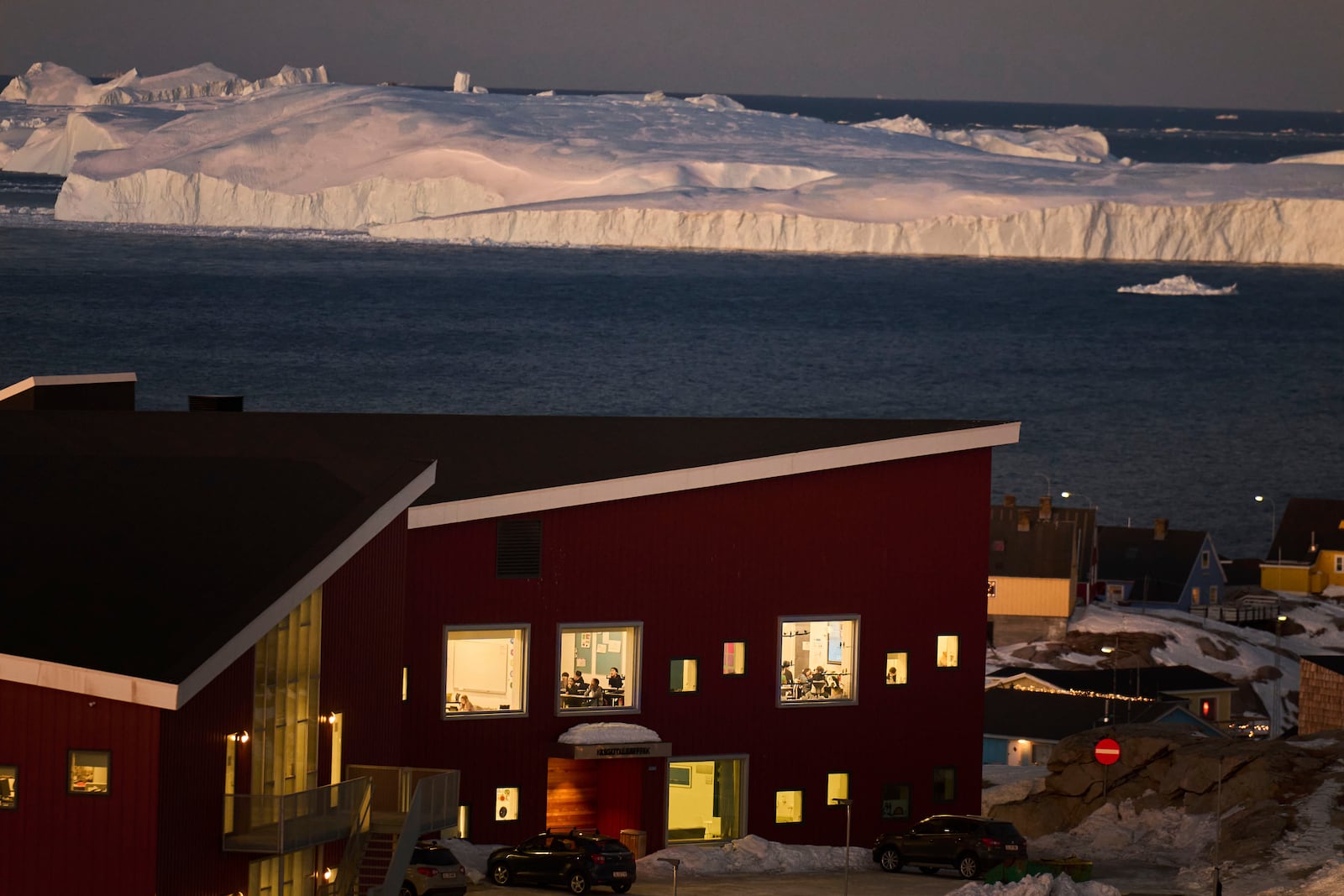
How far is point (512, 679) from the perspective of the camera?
2931cm

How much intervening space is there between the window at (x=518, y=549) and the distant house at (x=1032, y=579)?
56.3 meters

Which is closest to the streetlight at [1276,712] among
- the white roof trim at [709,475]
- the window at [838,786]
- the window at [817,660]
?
the white roof trim at [709,475]

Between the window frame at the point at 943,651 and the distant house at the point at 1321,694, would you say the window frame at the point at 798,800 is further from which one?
the distant house at the point at 1321,694

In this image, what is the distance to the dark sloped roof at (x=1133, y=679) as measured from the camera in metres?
67.4

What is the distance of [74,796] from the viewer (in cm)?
1922

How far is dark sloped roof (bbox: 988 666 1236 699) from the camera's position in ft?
221

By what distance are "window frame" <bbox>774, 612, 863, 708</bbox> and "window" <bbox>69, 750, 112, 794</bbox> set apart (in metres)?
13.3

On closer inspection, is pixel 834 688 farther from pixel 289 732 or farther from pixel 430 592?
pixel 289 732

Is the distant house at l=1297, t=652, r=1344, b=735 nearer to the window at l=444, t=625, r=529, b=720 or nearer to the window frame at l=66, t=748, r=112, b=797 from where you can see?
the window at l=444, t=625, r=529, b=720

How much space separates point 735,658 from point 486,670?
12.2 ft

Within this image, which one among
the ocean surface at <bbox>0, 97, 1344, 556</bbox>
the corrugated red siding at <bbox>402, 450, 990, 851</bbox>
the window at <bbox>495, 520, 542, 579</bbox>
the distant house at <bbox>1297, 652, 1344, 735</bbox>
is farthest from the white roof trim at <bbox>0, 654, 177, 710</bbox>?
the ocean surface at <bbox>0, 97, 1344, 556</bbox>

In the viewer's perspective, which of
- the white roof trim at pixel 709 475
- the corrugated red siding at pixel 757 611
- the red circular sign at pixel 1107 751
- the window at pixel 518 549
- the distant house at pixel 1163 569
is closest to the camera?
the white roof trim at pixel 709 475

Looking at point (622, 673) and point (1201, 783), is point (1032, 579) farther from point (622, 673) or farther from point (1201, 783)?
point (622, 673)

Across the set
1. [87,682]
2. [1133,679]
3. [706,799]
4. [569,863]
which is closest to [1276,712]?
[1133,679]
